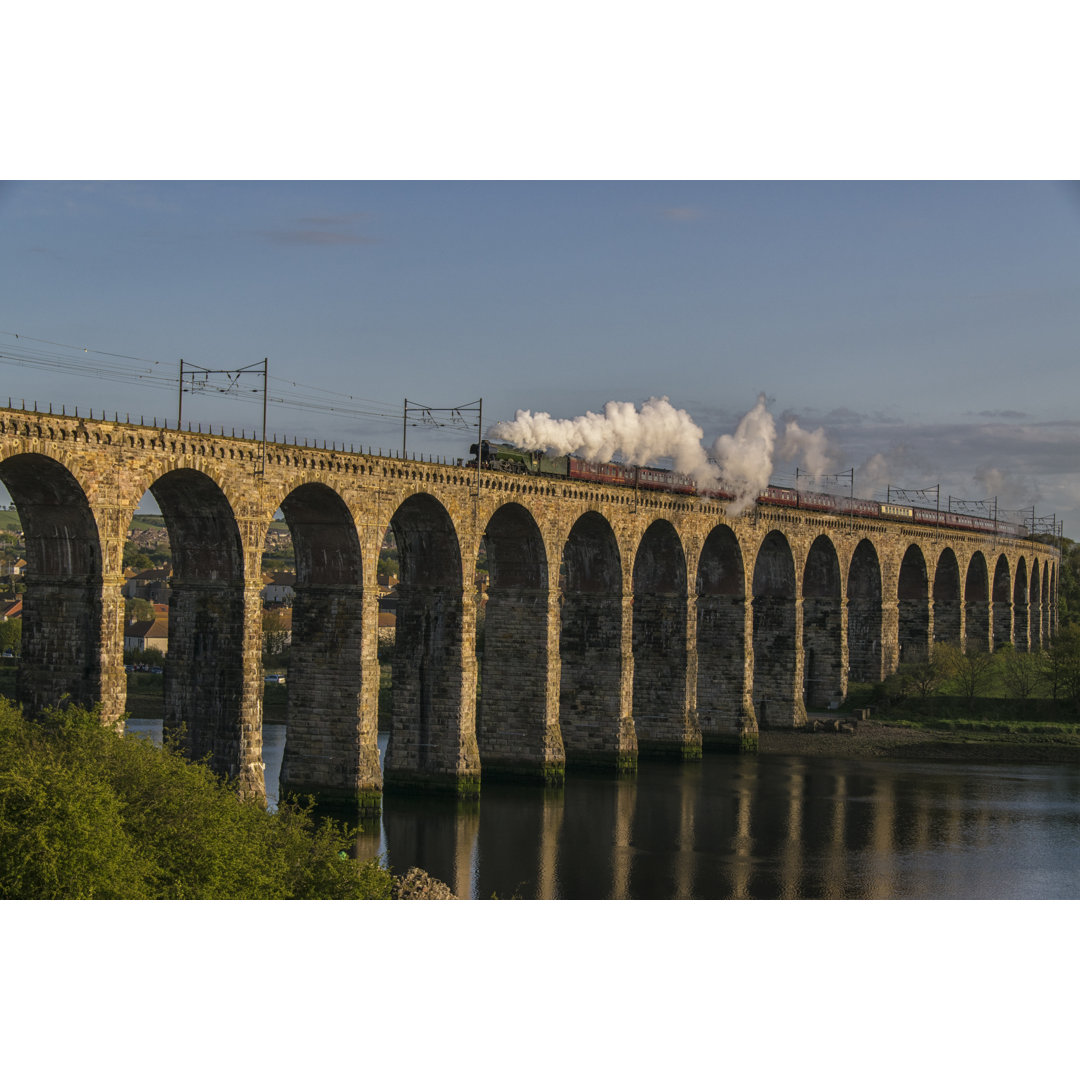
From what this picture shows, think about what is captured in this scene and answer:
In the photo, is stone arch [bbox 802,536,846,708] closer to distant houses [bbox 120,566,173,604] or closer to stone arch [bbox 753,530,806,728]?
stone arch [bbox 753,530,806,728]

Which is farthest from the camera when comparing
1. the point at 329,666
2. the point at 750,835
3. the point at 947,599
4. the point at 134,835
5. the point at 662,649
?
the point at 947,599

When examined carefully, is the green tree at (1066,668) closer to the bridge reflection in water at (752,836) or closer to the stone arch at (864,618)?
the stone arch at (864,618)

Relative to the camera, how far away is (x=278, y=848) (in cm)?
3091

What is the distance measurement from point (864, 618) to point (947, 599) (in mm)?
16166

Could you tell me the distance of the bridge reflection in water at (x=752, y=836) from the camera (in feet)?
135

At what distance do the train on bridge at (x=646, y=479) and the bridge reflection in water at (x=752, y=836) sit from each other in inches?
521

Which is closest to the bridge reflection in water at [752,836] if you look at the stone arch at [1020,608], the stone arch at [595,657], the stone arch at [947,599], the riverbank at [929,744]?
the stone arch at [595,657]

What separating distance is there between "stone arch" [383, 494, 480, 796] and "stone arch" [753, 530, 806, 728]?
27972 mm

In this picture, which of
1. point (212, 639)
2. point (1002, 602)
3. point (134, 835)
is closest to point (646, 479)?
point (212, 639)

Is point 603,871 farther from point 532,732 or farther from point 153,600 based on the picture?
point 153,600

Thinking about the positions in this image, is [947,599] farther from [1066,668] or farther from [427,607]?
[427,607]

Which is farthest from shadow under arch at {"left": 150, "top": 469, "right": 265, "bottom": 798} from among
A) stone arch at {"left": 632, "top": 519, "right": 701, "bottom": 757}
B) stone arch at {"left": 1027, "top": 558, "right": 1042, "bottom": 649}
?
stone arch at {"left": 1027, "top": 558, "right": 1042, "bottom": 649}

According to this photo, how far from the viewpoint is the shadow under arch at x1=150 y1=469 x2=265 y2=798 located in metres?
43.4

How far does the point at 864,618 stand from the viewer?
3551 inches
